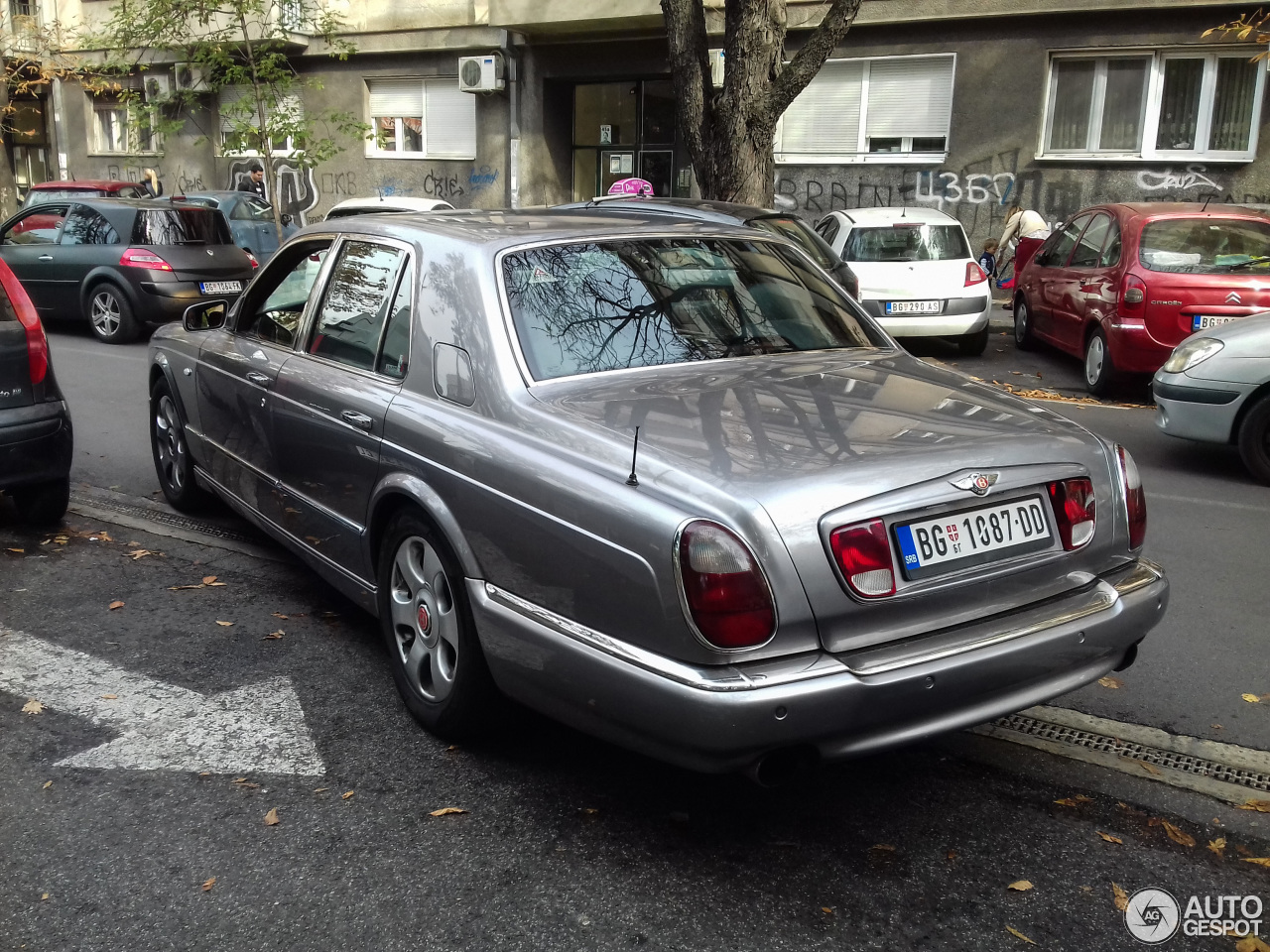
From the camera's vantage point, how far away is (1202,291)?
9422 millimetres

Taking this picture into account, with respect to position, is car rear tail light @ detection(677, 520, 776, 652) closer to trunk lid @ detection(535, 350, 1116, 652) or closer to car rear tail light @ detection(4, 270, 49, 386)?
trunk lid @ detection(535, 350, 1116, 652)

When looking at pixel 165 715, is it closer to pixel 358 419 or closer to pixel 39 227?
pixel 358 419

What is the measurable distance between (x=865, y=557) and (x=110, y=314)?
13.2 meters

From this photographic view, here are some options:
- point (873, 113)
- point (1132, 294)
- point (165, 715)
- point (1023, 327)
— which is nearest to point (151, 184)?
point (873, 113)

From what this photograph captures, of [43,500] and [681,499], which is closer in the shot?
[681,499]

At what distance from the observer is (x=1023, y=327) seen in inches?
529

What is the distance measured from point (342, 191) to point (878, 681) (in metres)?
24.6

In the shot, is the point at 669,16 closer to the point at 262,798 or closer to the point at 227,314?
the point at 227,314

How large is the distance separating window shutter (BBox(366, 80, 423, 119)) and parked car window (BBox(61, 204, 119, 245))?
11188 mm

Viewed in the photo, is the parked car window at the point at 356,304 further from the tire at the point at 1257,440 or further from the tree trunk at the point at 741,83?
the tree trunk at the point at 741,83

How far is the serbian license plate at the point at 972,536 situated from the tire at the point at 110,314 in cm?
1280

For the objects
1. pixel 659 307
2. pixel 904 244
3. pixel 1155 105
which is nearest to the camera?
pixel 659 307

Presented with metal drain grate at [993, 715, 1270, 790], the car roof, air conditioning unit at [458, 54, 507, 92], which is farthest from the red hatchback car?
Answer: air conditioning unit at [458, 54, 507, 92]

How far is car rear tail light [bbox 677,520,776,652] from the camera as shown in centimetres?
281
